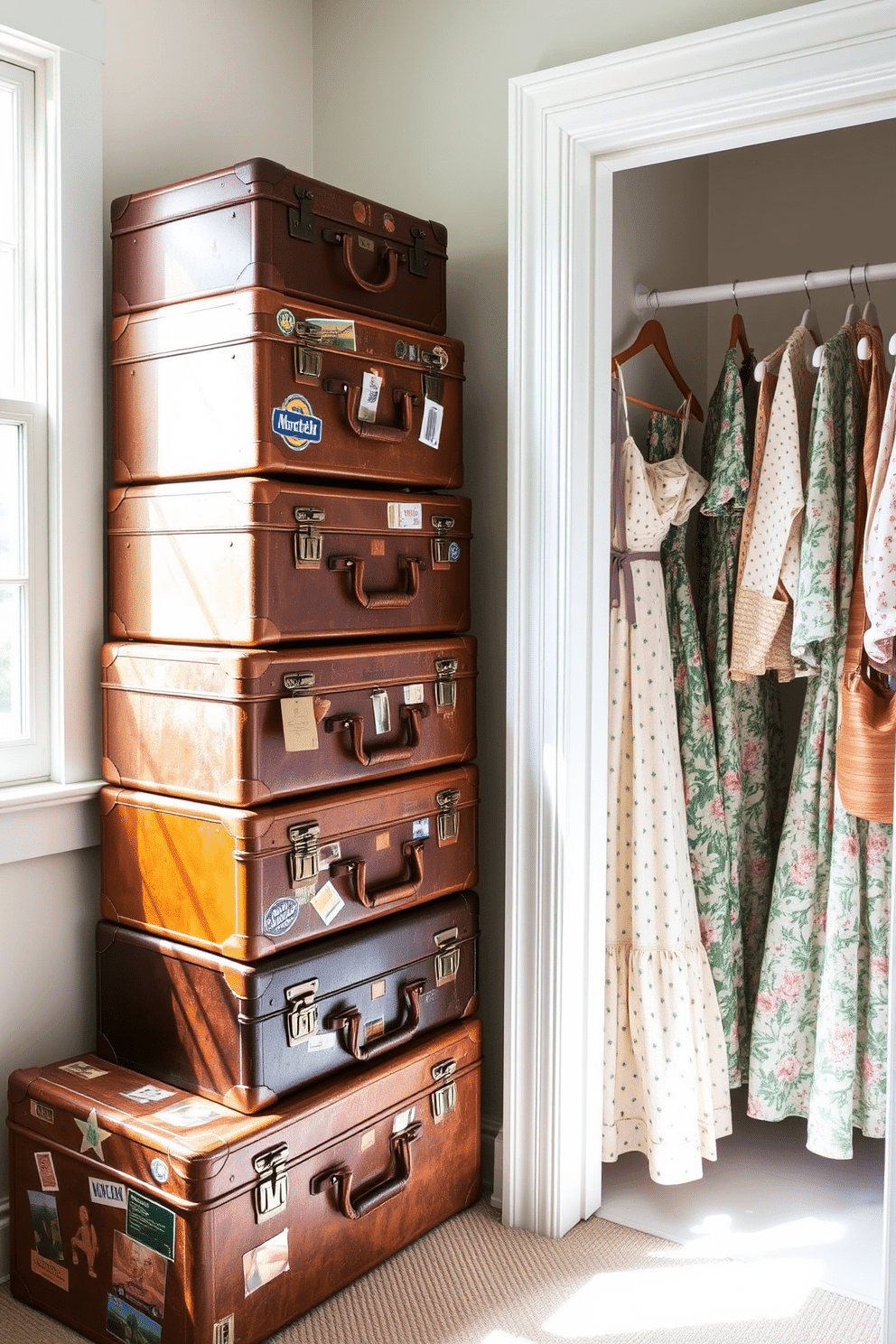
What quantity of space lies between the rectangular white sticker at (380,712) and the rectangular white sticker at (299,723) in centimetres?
15

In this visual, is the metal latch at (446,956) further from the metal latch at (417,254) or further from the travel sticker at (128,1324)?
the metal latch at (417,254)

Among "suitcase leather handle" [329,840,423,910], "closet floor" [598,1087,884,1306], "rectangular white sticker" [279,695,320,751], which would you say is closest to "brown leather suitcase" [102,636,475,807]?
"rectangular white sticker" [279,695,320,751]

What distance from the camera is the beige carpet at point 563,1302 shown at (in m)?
1.84

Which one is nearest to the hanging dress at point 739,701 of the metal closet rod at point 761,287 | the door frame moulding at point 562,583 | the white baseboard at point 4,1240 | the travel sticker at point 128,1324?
the metal closet rod at point 761,287

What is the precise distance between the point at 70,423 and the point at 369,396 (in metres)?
0.53

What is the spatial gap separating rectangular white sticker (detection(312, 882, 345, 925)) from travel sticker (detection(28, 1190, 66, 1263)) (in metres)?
0.62

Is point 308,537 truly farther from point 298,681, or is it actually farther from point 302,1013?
point 302,1013

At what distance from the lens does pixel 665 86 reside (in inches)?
74.3

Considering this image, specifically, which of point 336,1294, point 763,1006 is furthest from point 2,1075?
point 763,1006

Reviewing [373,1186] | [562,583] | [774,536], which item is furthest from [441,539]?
[373,1186]

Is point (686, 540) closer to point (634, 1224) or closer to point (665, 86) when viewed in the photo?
point (665, 86)

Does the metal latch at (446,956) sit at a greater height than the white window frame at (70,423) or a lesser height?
lesser

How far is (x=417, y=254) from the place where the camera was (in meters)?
2.05

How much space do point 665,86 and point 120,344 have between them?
3.32 feet
